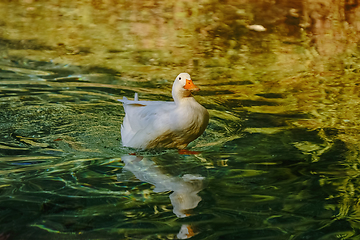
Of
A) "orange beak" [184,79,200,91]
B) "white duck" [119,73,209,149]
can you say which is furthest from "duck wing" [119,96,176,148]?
"orange beak" [184,79,200,91]

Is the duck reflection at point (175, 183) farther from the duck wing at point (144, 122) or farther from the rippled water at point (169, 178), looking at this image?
the duck wing at point (144, 122)

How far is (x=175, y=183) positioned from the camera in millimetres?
4109

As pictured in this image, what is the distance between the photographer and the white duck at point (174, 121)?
14.8ft

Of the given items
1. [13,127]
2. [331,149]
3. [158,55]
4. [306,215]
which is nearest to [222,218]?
[306,215]

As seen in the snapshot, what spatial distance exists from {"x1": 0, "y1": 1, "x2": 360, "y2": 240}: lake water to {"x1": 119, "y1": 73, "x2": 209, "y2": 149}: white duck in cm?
17

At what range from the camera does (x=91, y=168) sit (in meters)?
4.45

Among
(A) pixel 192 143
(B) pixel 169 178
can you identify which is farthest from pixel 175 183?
(A) pixel 192 143

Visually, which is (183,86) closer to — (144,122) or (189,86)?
(189,86)

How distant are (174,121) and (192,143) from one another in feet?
2.56

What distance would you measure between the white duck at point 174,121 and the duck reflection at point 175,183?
0.24 meters

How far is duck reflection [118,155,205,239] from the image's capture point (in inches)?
141

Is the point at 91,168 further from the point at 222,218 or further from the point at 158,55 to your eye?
the point at 158,55

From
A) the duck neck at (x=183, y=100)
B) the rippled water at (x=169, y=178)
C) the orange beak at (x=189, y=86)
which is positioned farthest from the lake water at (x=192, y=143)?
the orange beak at (x=189, y=86)

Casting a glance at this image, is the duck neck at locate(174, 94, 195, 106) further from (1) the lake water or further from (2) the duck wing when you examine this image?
(1) the lake water
